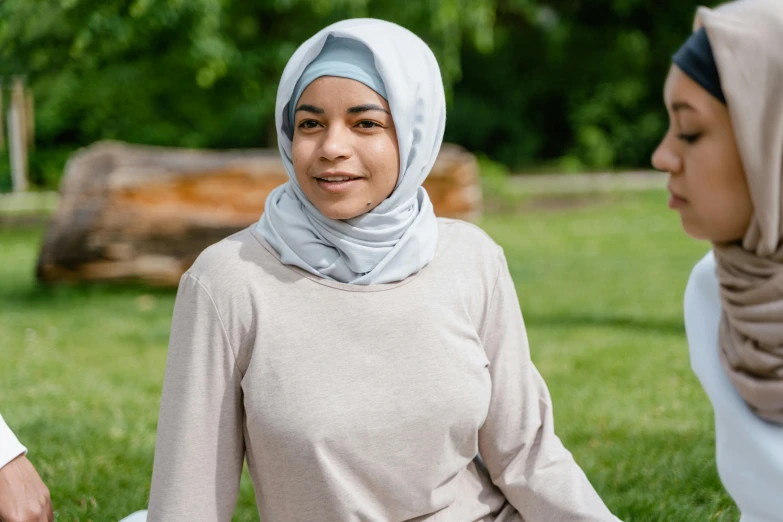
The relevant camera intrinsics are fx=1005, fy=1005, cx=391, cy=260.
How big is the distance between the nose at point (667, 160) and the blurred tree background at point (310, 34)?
15.8 ft

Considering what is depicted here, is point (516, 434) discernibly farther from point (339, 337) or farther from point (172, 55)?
point (172, 55)

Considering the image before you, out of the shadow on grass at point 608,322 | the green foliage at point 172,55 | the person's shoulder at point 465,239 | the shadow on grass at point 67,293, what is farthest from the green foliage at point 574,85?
the person's shoulder at point 465,239

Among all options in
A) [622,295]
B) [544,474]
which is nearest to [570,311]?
[622,295]

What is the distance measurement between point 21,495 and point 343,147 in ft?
3.55

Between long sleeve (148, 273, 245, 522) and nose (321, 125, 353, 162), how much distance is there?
43 centimetres

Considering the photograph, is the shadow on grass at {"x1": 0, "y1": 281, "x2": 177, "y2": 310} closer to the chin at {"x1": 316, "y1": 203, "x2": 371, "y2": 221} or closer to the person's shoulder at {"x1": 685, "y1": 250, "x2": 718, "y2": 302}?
the chin at {"x1": 316, "y1": 203, "x2": 371, "y2": 221}

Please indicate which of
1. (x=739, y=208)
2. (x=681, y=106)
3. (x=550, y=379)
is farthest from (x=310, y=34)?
(x=739, y=208)

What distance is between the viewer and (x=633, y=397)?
17.3ft

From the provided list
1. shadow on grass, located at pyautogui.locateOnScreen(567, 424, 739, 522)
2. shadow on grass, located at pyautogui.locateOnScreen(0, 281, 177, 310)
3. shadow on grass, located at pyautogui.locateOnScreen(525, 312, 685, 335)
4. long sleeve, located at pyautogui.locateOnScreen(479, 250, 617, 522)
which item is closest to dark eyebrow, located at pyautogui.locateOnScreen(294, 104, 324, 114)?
long sleeve, located at pyautogui.locateOnScreen(479, 250, 617, 522)

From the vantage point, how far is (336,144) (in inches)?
92.1

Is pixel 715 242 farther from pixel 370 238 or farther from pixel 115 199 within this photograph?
pixel 115 199

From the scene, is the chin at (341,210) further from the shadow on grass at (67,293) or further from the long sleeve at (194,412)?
the shadow on grass at (67,293)

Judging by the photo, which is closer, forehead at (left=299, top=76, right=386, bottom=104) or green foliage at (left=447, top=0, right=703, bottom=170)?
forehead at (left=299, top=76, right=386, bottom=104)

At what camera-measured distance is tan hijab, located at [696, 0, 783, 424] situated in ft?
5.42
